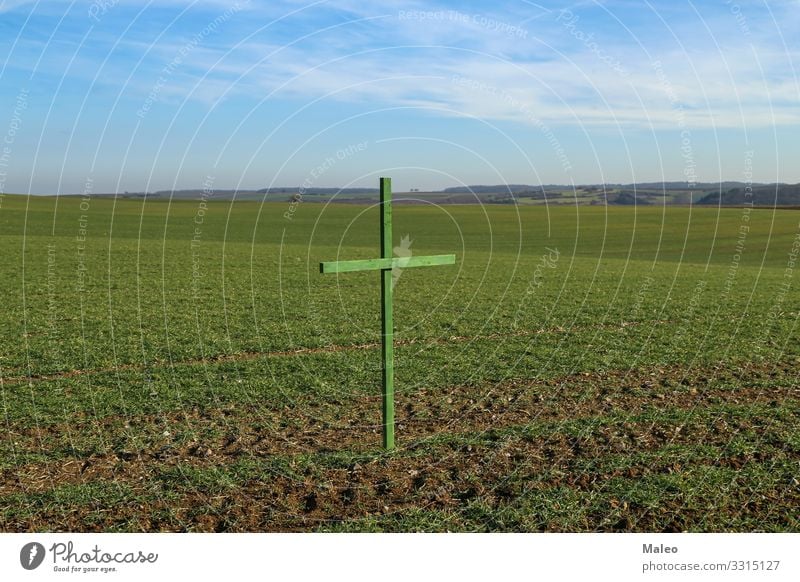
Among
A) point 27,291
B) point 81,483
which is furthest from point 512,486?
point 27,291

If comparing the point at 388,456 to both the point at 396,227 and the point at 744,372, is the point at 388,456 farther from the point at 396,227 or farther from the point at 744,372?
the point at 396,227

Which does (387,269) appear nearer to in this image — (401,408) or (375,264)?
(375,264)

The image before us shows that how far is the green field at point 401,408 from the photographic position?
6.95 meters

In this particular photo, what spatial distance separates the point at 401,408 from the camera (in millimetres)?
10227

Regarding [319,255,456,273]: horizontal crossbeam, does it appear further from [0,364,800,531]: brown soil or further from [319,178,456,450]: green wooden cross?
[0,364,800,531]: brown soil

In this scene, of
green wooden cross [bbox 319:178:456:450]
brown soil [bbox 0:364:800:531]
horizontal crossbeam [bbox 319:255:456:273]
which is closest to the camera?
brown soil [bbox 0:364:800:531]

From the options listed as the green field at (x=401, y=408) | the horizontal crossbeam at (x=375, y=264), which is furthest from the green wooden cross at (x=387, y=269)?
the green field at (x=401, y=408)

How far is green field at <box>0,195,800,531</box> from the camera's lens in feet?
22.8

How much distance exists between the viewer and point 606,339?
49.9 ft

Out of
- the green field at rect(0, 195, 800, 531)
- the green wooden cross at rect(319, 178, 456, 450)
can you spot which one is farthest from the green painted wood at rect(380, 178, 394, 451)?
the green field at rect(0, 195, 800, 531)

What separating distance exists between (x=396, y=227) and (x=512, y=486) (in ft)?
190

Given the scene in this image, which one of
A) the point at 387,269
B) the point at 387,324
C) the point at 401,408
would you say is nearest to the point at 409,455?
the point at 387,324

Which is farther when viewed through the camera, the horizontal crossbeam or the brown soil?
the horizontal crossbeam

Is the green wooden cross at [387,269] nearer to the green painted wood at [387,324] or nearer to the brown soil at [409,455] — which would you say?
the green painted wood at [387,324]
